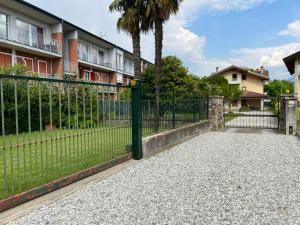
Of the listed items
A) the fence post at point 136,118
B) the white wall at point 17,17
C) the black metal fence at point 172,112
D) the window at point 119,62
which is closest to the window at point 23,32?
the white wall at point 17,17

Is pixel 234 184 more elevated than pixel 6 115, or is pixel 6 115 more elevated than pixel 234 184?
pixel 6 115

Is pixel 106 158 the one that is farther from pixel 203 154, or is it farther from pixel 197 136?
pixel 197 136

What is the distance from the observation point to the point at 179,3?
45.2ft

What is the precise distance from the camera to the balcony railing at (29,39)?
18747mm

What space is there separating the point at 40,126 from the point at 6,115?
58 centimetres

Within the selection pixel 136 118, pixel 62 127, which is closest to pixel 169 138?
pixel 136 118

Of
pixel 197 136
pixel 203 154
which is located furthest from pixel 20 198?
pixel 197 136

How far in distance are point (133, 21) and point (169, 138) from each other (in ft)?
23.4

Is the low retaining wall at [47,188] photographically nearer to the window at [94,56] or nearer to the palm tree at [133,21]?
the palm tree at [133,21]

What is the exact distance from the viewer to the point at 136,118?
684 centimetres

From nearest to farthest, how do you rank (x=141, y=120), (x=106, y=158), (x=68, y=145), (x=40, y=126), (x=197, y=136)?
(x=40, y=126) < (x=68, y=145) < (x=106, y=158) < (x=141, y=120) < (x=197, y=136)

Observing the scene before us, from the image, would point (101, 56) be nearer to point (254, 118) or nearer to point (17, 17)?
point (17, 17)

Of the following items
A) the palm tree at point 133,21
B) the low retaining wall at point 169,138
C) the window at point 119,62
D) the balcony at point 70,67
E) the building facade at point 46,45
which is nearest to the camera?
the low retaining wall at point 169,138

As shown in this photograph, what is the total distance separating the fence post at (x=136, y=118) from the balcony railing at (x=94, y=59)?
22057 mm
